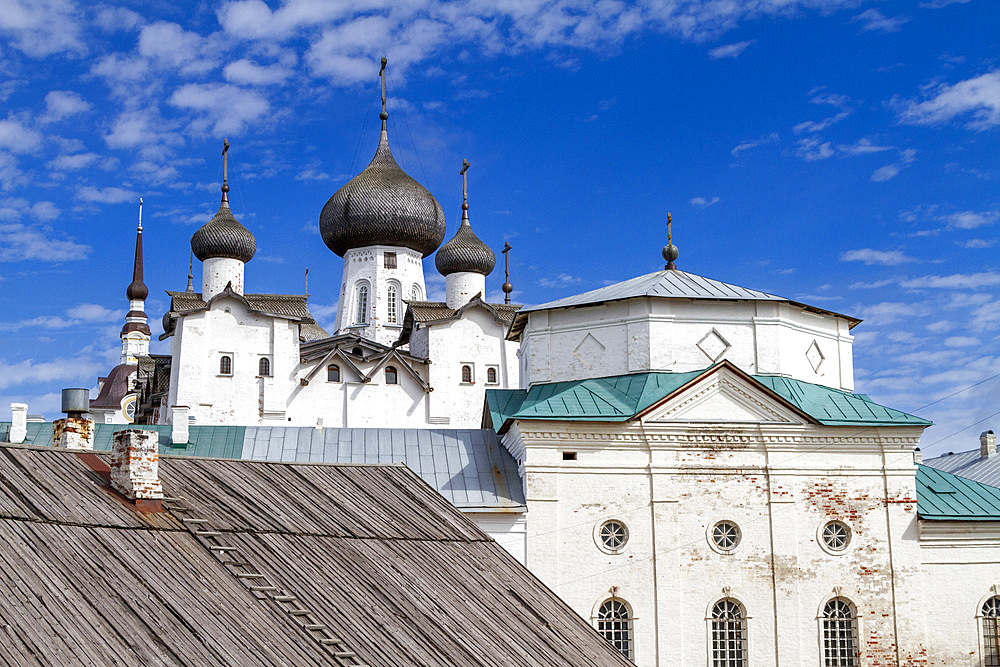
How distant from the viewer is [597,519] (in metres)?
20.8

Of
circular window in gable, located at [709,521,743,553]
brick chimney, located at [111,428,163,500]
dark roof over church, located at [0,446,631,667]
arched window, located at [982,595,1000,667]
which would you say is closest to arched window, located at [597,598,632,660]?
circular window in gable, located at [709,521,743,553]

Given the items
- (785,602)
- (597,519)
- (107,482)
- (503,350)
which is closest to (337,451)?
(597,519)

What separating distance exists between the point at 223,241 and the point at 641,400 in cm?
2170

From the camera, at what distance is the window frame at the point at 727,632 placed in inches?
808

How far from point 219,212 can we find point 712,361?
75.1ft

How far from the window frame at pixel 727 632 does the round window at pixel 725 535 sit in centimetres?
85

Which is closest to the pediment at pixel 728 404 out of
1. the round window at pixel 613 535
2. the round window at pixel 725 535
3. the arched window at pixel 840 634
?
the round window at pixel 725 535

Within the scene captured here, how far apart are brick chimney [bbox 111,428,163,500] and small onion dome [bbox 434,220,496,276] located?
3029cm

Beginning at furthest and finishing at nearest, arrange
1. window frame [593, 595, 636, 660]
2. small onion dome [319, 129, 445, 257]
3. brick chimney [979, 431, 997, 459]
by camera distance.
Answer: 1. small onion dome [319, 129, 445, 257]
2. brick chimney [979, 431, 997, 459]
3. window frame [593, 595, 636, 660]

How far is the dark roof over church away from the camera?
33.8 feet

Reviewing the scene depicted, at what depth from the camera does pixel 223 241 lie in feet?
129

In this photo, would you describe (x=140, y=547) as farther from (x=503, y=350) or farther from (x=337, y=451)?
(x=503, y=350)

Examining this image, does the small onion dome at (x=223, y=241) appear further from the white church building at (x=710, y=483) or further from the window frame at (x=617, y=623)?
the window frame at (x=617, y=623)

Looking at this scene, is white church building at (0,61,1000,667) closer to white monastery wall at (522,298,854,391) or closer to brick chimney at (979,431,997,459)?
white monastery wall at (522,298,854,391)
